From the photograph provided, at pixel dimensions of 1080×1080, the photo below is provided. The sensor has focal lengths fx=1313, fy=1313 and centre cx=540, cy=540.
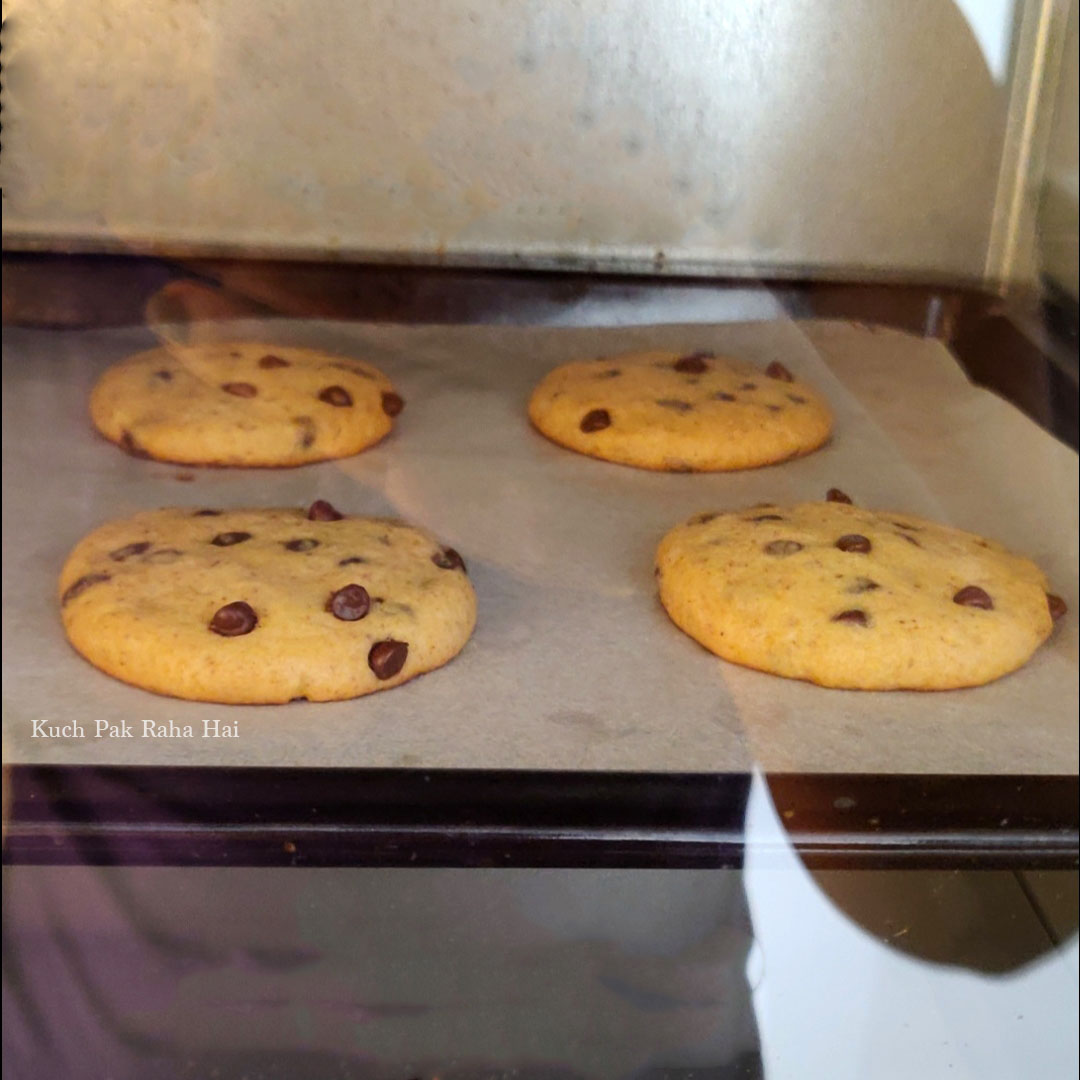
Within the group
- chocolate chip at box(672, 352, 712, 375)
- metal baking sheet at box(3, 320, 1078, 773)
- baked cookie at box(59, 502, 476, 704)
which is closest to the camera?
metal baking sheet at box(3, 320, 1078, 773)

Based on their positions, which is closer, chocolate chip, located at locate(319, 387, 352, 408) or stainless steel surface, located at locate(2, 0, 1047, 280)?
stainless steel surface, located at locate(2, 0, 1047, 280)

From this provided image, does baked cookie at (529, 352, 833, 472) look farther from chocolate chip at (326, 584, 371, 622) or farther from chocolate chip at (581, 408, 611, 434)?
chocolate chip at (326, 584, 371, 622)

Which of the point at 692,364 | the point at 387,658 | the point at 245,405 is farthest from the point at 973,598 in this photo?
the point at 245,405

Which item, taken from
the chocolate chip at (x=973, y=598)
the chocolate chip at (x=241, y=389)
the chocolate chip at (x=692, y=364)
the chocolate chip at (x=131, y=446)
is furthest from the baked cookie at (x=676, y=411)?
the chocolate chip at (x=131, y=446)

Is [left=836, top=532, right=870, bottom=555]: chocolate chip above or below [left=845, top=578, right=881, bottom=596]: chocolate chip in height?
above

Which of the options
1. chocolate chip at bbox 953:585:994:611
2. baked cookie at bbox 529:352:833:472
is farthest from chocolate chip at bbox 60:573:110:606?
chocolate chip at bbox 953:585:994:611

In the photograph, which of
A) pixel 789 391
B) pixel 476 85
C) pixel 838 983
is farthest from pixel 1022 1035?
pixel 476 85

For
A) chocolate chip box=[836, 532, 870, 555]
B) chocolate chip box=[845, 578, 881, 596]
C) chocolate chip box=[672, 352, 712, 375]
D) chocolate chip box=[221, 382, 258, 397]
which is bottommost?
chocolate chip box=[845, 578, 881, 596]

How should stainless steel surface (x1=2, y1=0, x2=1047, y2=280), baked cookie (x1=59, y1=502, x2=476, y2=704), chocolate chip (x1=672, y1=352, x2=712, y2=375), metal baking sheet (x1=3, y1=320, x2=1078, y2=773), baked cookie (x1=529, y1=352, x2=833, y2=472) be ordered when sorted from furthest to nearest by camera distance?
chocolate chip (x1=672, y1=352, x2=712, y2=375) → baked cookie (x1=529, y1=352, x2=833, y2=472) → baked cookie (x1=59, y1=502, x2=476, y2=704) → metal baking sheet (x1=3, y1=320, x2=1078, y2=773) → stainless steel surface (x1=2, y1=0, x2=1047, y2=280)
